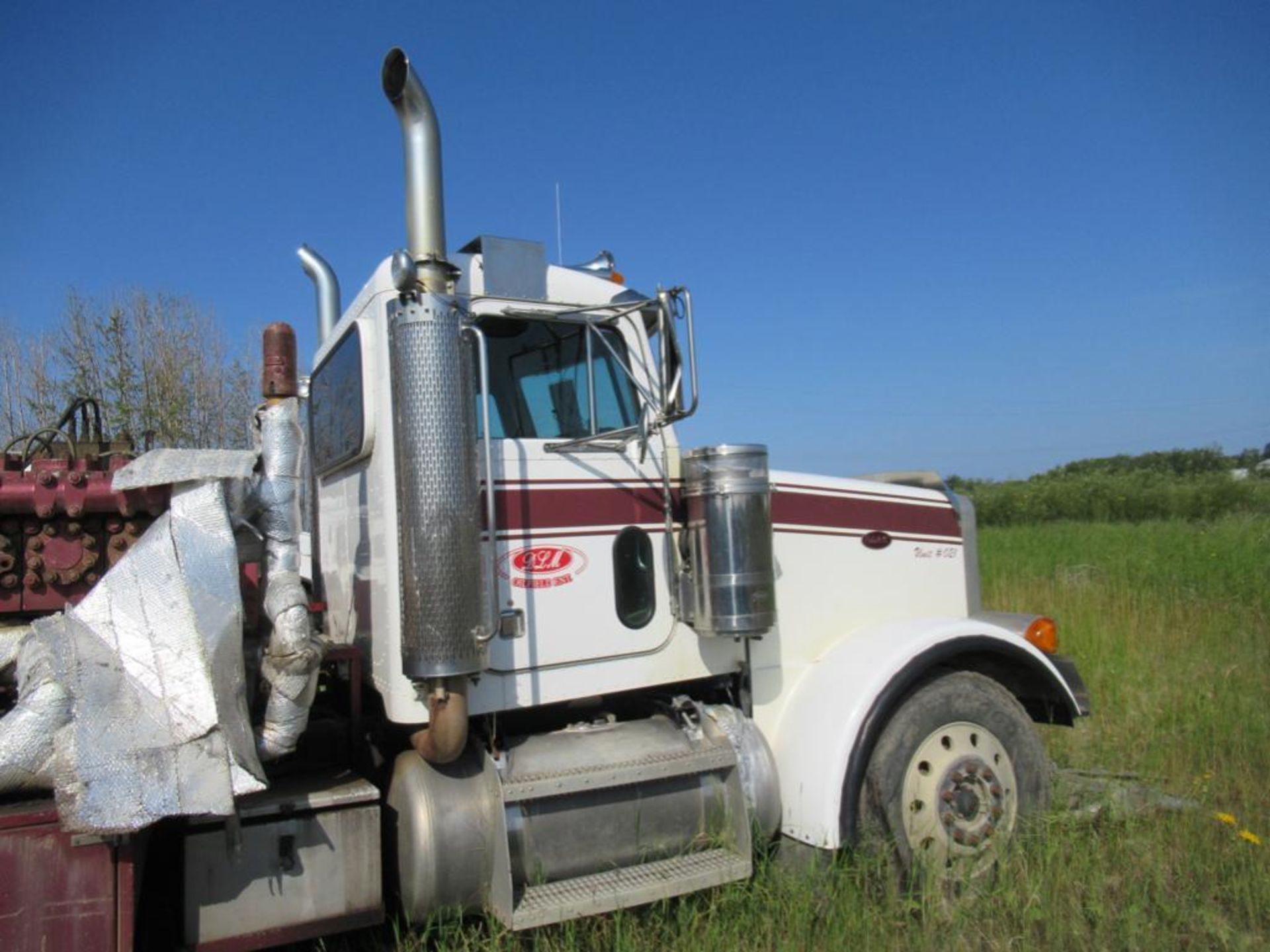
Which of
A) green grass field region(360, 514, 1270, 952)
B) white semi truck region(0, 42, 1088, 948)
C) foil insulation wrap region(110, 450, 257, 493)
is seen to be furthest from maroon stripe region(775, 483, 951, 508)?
foil insulation wrap region(110, 450, 257, 493)

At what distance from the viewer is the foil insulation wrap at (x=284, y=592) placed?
290 cm

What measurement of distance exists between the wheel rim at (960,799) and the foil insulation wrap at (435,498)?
195 centimetres

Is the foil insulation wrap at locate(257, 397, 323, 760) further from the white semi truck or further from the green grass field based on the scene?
the green grass field

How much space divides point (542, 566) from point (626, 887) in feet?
3.77

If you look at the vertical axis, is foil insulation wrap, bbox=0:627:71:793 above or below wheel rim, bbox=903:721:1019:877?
above

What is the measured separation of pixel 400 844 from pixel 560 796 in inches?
22.0

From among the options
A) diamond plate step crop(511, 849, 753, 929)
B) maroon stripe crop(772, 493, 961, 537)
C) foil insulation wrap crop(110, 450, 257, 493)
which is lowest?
diamond plate step crop(511, 849, 753, 929)

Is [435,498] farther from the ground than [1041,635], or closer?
farther from the ground

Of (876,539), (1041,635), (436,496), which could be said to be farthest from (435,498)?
(1041,635)

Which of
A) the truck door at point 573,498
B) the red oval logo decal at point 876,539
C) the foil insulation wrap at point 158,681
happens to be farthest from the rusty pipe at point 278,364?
the red oval logo decal at point 876,539

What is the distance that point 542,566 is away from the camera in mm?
3432

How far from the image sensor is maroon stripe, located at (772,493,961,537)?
4.02 meters

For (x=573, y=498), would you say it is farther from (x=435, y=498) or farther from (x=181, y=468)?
(x=181, y=468)

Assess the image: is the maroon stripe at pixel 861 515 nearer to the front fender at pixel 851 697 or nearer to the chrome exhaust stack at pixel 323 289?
the front fender at pixel 851 697
